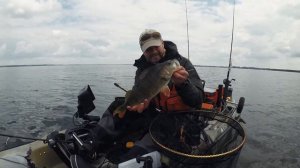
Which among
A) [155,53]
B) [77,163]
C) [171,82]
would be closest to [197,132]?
[171,82]

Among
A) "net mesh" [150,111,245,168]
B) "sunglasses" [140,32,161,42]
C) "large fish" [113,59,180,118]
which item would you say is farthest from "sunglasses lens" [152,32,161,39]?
"net mesh" [150,111,245,168]

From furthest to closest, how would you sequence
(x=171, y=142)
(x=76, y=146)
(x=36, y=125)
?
1. (x=36, y=125)
2. (x=76, y=146)
3. (x=171, y=142)

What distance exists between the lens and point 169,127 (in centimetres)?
Result: 444

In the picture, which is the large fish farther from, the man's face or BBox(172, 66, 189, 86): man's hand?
the man's face

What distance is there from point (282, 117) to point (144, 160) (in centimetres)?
1850

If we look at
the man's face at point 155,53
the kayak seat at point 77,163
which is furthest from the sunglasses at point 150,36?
the kayak seat at point 77,163

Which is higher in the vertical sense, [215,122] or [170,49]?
[170,49]

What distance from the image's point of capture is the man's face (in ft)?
15.1

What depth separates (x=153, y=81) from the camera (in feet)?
12.3

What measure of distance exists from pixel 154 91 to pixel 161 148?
83cm

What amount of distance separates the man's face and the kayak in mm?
1043

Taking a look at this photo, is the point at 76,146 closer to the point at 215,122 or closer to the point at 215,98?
the point at 215,122

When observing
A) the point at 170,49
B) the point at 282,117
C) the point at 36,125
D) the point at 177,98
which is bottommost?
the point at 282,117

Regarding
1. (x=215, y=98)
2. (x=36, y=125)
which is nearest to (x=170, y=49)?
(x=215, y=98)
